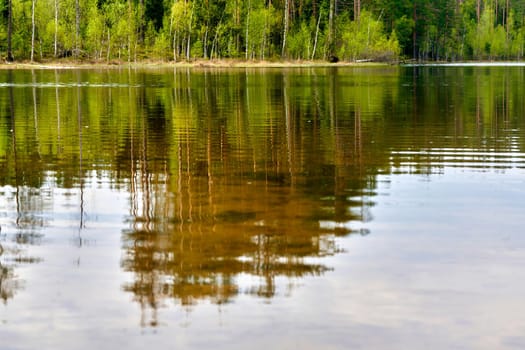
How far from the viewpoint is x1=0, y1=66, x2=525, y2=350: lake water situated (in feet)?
23.4

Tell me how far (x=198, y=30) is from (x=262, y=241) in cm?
11052

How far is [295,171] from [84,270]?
7.15 meters

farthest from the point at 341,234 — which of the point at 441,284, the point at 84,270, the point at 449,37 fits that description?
the point at 449,37

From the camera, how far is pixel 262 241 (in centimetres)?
1003

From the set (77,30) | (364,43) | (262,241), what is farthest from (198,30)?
(262,241)

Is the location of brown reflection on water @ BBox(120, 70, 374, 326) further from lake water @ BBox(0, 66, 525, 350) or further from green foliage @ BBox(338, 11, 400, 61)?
green foliage @ BBox(338, 11, 400, 61)

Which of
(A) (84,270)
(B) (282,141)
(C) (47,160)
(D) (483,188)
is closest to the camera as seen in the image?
(A) (84,270)

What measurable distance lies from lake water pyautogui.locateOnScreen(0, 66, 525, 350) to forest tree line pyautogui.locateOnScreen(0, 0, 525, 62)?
290 feet

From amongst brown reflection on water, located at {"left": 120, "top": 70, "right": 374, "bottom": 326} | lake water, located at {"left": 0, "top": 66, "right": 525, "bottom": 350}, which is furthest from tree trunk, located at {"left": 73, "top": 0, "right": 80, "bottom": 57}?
lake water, located at {"left": 0, "top": 66, "right": 525, "bottom": 350}

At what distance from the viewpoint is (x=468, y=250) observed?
9.73 meters

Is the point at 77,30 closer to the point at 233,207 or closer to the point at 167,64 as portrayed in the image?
the point at 167,64

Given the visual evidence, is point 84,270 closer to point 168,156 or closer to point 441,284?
point 441,284

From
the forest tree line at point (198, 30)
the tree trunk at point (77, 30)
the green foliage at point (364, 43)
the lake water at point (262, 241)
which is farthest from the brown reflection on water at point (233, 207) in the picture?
the green foliage at point (364, 43)

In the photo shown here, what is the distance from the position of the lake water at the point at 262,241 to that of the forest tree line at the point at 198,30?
8832cm
